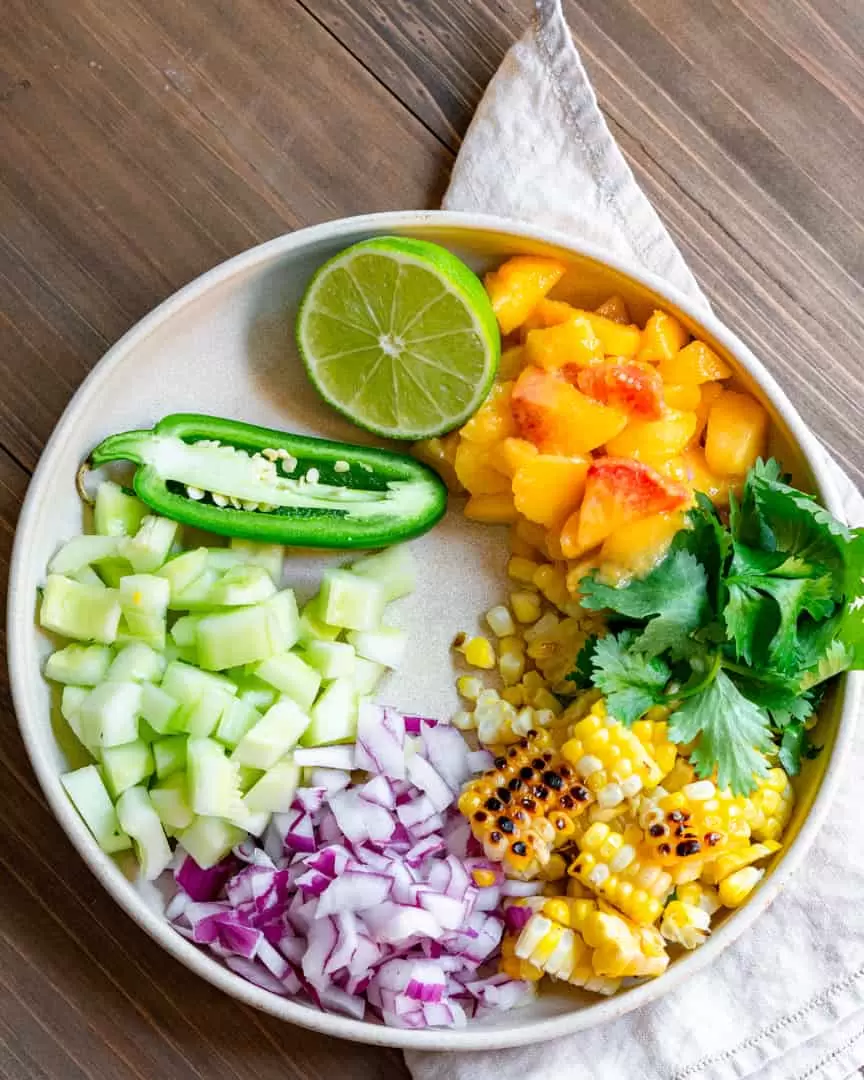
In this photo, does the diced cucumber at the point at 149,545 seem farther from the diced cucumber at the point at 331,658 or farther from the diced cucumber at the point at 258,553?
the diced cucumber at the point at 331,658

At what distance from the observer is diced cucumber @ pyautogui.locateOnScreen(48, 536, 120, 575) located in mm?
2344

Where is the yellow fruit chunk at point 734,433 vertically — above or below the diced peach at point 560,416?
above

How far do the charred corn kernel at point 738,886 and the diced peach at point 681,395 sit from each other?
96cm

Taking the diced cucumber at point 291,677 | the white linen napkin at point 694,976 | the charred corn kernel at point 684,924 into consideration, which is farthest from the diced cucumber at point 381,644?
the white linen napkin at point 694,976

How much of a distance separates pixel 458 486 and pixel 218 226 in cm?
83

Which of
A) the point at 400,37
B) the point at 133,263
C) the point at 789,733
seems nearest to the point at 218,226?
the point at 133,263

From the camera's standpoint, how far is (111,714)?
7.30 ft

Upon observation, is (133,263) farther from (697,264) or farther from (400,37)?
(697,264)

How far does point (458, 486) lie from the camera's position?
2.46m

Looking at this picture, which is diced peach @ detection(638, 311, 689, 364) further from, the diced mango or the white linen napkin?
the diced mango

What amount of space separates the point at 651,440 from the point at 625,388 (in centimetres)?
12

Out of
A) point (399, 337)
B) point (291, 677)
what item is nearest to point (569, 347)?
point (399, 337)

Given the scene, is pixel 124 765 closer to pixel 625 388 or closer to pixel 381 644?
pixel 381 644

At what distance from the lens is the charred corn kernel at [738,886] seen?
216 centimetres
